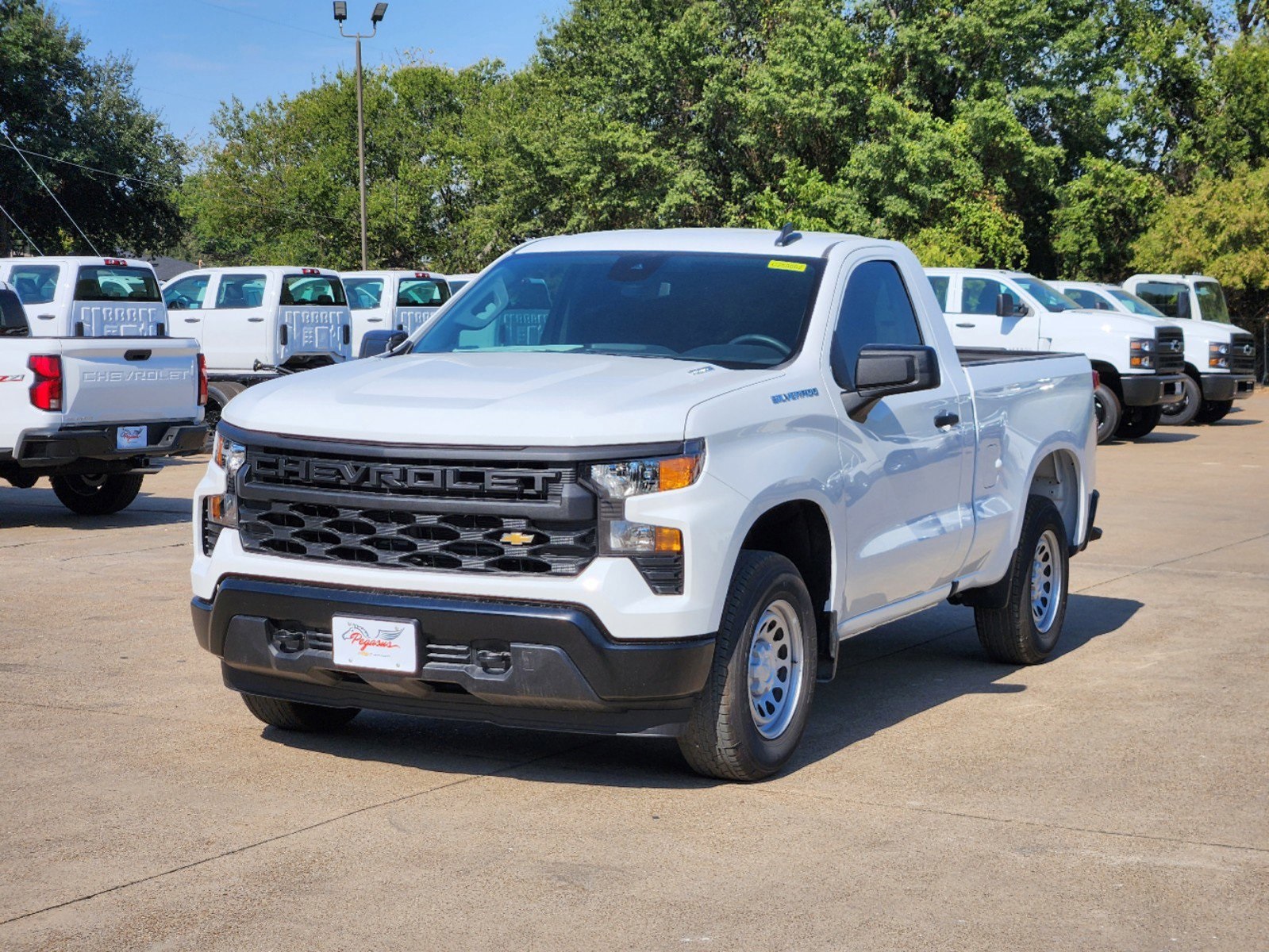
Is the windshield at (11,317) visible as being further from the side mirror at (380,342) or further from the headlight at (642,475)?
the headlight at (642,475)

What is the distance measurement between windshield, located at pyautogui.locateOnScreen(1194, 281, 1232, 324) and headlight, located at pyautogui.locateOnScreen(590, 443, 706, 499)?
25.5 meters

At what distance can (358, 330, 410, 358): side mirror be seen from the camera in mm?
7113

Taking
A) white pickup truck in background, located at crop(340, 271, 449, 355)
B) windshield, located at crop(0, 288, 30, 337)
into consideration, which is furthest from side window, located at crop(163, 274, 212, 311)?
windshield, located at crop(0, 288, 30, 337)

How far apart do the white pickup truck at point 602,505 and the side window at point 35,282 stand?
53.6ft

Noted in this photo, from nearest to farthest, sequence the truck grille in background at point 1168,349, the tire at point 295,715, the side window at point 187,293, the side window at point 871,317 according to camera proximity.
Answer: the tire at point 295,715 → the side window at point 871,317 → the truck grille in background at point 1168,349 → the side window at point 187,293

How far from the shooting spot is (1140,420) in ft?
80.2

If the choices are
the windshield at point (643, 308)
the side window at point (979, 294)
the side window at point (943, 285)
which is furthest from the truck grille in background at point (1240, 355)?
the windshield at point (643, 308)

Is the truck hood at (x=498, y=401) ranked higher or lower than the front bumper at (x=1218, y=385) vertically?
higher

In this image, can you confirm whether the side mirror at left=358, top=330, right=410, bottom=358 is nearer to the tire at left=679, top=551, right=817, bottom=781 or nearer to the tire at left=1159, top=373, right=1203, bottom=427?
the tire at left=679, top=551, right=817, bottom=781

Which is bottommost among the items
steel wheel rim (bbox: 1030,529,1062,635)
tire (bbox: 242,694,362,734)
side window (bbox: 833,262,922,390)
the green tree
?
tire (bbox: 242,694,362,734)

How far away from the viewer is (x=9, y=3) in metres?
52.4

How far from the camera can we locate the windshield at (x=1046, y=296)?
2338 cm

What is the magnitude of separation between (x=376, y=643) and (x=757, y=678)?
1.34 metres

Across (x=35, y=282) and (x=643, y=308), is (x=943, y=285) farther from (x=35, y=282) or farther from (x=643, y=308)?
(x=643, y=308)
